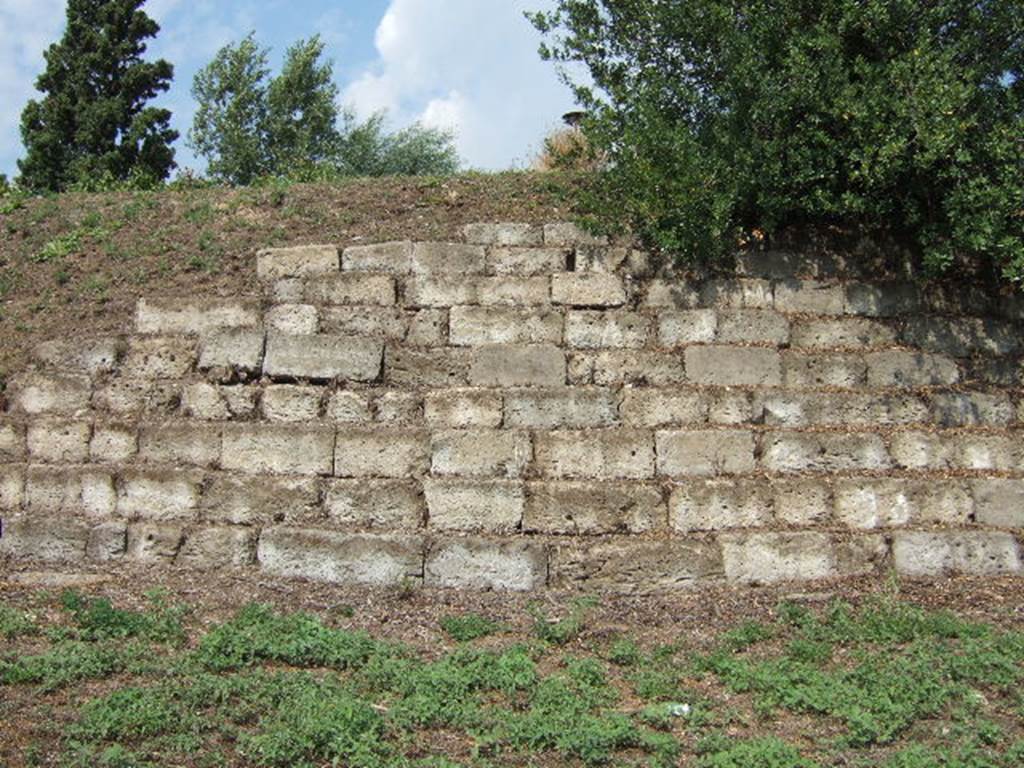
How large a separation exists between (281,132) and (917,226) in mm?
16835

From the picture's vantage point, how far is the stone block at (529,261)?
9.93 metres

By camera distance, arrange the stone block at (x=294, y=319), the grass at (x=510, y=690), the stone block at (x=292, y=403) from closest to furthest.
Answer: the grass at (x=510, y=690) < the stone block at (x=292, y=403) < the stone block at (x=294, y=319)

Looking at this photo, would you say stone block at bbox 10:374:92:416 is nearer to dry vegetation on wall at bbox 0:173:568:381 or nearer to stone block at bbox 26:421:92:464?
stone block at bbox 26:421:92:464

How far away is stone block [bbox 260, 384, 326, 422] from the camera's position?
8.95m

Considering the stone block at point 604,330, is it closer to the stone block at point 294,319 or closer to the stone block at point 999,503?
the stone block at point 294,319

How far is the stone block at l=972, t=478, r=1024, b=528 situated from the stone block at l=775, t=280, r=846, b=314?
6.66 ft

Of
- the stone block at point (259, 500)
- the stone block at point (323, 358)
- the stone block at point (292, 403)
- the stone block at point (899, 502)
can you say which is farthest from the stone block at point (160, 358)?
the stone block at point (899, 502)

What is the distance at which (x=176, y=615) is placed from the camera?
729cm

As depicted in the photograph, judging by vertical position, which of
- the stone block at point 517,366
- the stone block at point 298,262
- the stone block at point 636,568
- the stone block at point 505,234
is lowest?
the stone block at point 636,568

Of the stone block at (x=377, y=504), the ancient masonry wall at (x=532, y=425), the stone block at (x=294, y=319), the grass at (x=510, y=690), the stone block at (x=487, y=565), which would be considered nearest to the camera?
the grass at (x=510, y=690)

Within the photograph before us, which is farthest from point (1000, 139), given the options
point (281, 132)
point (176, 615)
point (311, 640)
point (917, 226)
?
point (281, 132)

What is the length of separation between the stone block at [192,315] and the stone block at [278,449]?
1255 millimetres

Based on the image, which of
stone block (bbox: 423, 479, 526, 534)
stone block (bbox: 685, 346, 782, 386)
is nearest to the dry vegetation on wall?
stone block (bbox: 685, 346, 782, 386)

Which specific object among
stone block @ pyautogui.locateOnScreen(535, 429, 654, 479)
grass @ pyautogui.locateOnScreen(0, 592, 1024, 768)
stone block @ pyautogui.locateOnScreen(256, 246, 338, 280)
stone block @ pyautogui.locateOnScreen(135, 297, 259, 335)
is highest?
stone block @ pyautogui.locateOnScreen(256, 246, 338, 280)
